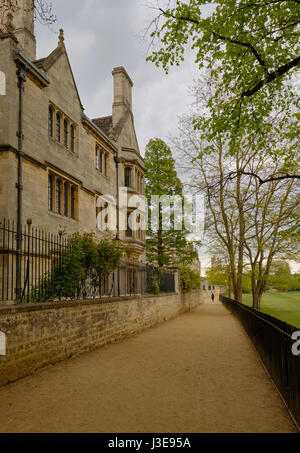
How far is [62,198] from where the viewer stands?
15.6 m

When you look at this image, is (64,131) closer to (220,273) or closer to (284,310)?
(284,310)

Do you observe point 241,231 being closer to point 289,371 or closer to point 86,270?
point 86,270

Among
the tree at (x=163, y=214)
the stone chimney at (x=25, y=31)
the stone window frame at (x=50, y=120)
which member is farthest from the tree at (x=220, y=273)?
the stone chimney at (x=25, y=31)

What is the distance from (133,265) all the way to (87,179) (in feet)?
17.4

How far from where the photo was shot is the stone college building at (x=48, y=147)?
1208 cm

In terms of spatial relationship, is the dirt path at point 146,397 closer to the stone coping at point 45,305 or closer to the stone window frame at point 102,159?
the stone coping at point 45,305

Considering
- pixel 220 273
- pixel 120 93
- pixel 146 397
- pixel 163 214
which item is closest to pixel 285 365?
pixel 146 397

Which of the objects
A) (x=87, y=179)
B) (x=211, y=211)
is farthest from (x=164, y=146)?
(x=87, y=179)

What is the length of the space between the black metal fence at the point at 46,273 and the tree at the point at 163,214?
862 centimetres

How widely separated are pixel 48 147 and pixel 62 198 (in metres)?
2.36

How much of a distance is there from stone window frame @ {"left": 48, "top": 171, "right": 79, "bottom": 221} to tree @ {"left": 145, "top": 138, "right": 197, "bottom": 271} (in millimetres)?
16752

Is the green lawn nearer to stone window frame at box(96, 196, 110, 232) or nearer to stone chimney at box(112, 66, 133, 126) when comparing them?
stone window frame at box(96, 196, 110, 232)
